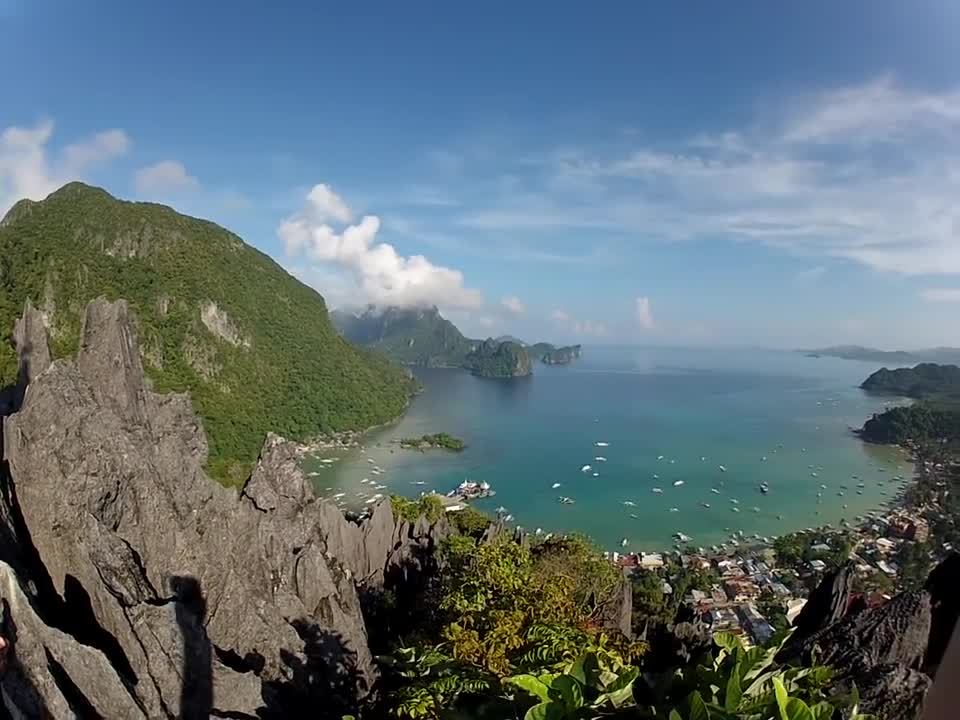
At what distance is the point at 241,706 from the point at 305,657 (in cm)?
113

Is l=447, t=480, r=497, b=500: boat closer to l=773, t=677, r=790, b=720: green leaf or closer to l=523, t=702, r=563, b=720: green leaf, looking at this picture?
l=523, t=702, r=563, b=720: green leaf

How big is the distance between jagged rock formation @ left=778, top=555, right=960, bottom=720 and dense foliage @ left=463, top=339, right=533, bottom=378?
4759 inches

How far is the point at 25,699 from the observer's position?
449 centimetres

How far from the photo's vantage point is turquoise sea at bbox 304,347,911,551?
39.2 m

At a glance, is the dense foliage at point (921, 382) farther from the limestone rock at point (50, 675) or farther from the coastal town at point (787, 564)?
the limestone rock at point (50, 675)

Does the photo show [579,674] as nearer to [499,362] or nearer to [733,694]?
[733,694]

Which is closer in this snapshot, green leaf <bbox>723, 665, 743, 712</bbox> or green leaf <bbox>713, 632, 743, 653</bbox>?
green leaf <bbox>723, 665, 743, 712</bbox>

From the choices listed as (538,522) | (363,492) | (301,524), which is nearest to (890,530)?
(538,522)

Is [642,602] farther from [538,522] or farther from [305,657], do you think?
[538,522]

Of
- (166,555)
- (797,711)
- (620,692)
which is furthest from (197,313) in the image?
(797,711)

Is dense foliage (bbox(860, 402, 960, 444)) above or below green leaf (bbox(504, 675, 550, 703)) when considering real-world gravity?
below

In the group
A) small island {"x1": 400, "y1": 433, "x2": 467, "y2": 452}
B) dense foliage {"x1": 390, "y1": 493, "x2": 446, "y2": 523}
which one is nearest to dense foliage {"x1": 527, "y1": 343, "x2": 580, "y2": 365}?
small island {"x1": 400, "y1": 433, "x2": 467, "y2": 452}

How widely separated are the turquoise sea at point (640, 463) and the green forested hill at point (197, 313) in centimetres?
652

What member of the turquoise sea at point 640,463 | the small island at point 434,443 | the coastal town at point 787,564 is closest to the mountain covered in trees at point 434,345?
the turquoise sea at point 640,463
